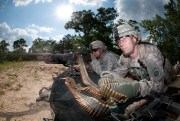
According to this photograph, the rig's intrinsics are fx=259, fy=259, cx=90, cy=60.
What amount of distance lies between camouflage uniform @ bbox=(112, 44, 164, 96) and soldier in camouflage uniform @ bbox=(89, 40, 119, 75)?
271cm

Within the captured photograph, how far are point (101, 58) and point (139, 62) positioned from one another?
4.02 metres

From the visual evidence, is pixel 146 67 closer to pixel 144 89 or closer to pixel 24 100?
pixel 144 89

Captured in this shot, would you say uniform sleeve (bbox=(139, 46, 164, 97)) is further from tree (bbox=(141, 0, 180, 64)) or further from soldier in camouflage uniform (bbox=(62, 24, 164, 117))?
tree (bbox=(141, 0, 180, 64))

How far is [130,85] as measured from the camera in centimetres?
287

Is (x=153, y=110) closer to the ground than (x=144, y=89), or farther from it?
closer to the ground

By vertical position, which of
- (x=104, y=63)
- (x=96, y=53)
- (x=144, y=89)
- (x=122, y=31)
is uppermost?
(x=122, y=31)

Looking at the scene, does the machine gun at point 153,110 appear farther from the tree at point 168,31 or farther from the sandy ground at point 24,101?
the tree at point 168,31

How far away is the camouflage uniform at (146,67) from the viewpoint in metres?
3.20

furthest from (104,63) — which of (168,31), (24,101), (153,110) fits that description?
(168,31)

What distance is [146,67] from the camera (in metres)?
3.69

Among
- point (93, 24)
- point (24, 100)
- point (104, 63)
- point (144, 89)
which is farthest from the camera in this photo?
point (93, 24)

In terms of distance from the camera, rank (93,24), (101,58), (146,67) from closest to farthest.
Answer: (146,67) → (101,58) → (93,24)

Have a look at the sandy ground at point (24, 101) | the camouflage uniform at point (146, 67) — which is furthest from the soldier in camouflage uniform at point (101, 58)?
the camouflage uniform at point (146, 67)

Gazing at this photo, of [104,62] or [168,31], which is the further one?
[168,31]
